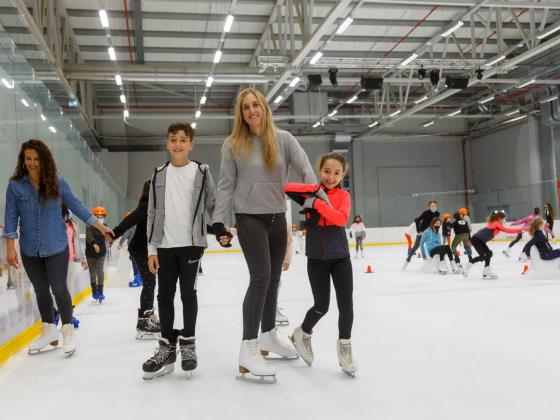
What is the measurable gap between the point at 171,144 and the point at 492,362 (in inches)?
78.0

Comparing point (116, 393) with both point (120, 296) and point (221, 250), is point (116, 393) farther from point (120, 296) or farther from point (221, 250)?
point (221, 250)

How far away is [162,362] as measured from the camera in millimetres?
2715

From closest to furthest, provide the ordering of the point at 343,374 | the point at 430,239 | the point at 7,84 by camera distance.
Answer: the point at 343,374
the point at 7,84
the point at 430,239

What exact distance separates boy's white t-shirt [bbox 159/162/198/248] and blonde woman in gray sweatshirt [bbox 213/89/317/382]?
7.0 inches

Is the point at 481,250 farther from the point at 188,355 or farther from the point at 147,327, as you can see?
the point at 188,355

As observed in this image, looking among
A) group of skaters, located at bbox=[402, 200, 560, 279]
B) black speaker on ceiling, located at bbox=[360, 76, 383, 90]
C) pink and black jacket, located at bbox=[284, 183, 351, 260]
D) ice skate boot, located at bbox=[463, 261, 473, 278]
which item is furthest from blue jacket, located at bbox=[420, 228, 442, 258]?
pink and black jacket, located at bbox=[284, 183, 351, 260]

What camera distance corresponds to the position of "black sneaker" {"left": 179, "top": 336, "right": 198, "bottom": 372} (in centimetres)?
271

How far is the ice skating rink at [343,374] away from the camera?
2178mm

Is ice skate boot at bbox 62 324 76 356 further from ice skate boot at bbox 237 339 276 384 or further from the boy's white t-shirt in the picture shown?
ice skate boot at bbox 237 339 276 384

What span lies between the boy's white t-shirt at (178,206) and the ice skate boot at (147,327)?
1.39 m

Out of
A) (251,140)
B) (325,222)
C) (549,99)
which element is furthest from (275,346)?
(549,99)

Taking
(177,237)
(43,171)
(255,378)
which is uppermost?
(43,171)

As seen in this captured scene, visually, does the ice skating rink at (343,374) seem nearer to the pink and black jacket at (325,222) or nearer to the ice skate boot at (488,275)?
the pink and black jacket at (325,222)

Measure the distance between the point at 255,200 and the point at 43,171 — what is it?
57.3 inches
